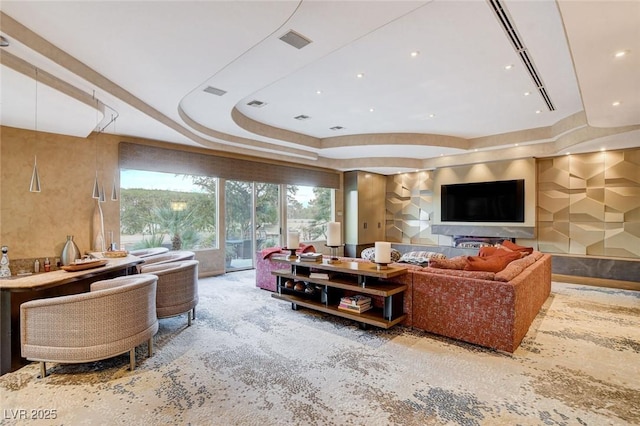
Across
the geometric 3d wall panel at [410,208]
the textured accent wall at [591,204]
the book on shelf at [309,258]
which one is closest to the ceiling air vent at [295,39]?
the book on shelf at [309,258]

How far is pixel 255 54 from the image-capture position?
3129 mm

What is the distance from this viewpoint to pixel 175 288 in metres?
3.65

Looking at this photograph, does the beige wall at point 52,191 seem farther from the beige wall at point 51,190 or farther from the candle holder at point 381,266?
the candle holder at point 381,266

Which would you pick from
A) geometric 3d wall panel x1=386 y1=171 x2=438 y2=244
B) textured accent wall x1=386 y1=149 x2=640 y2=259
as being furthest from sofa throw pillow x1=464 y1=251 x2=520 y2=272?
geometric 3d wall panel x1=386 y1=171 x2=438 y2=244

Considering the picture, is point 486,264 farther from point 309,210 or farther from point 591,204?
point 309,210

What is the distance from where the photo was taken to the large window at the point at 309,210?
8.56 meters

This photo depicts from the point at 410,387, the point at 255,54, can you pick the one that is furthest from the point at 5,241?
the point at 410,387

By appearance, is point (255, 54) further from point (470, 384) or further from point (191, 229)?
point (191, 229)

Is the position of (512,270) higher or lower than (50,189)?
lower

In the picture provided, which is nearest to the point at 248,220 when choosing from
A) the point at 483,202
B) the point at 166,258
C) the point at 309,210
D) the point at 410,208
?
the point at 309,210

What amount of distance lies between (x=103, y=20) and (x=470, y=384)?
415cm

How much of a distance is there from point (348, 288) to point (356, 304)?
0.73 feet

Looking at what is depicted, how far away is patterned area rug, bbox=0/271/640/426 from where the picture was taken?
217 cm

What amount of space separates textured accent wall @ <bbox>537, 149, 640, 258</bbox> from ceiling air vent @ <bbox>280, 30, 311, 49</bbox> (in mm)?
6920
